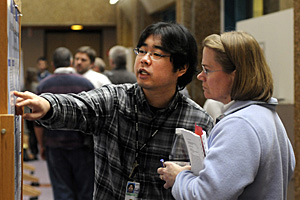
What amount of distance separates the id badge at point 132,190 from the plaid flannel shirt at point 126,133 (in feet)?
0.08

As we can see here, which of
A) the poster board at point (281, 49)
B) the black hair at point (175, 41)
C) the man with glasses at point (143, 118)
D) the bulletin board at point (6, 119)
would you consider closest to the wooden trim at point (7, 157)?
the bulletin board at point (6, 119)

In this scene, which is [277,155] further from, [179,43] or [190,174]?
[179,43]

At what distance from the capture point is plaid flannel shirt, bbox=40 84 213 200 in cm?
246

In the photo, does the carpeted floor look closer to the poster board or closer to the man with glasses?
the poster board

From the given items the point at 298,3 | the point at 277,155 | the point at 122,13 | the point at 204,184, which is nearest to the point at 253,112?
the point at 277,155

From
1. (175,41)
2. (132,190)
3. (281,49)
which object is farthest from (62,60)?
(132,190)

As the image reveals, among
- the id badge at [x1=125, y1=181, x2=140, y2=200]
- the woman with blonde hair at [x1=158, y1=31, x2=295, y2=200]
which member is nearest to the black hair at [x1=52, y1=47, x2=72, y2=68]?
the id badge at [x1=125, y1=181, x2=140, y2=200]

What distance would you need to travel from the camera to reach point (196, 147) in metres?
1.97

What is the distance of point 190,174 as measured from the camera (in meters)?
1.97

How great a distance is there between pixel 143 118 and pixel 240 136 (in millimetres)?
854

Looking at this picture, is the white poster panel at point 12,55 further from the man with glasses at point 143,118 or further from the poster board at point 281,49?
the poster board at point 281,49

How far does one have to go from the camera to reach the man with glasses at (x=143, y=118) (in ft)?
8.08

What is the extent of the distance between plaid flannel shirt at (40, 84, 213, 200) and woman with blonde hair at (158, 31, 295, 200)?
1.46 ft

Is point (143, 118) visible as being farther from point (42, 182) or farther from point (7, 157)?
point (42, 182)
